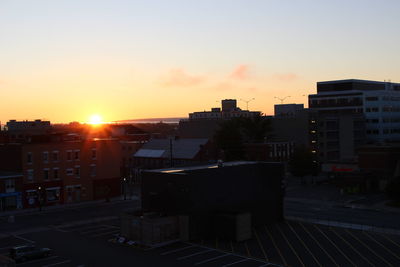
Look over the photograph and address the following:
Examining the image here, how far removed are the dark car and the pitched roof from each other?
63164 mm

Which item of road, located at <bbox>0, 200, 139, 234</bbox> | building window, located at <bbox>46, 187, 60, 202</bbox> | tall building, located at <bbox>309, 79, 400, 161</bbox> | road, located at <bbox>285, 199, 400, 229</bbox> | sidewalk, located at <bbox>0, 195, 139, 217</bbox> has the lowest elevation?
road, located at <bbox>285, 199, 400, 229</bbox>

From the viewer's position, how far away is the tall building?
126 metres

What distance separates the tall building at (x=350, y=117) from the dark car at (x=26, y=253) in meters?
93.6

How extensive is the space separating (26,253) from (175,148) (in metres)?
70.6

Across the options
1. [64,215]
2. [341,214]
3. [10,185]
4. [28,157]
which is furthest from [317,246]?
[28,157]

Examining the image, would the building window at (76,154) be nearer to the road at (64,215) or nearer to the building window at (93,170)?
the building window at (93,170)

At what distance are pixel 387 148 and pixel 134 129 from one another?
110m

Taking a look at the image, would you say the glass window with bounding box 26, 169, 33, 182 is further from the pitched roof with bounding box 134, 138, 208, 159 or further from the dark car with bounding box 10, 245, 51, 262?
the pitched roof with bounding box 134, 138, 208, 159

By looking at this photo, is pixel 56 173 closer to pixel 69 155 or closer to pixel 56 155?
pixel 56 155

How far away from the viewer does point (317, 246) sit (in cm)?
4212

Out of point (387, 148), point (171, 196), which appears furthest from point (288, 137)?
point (171, 196)

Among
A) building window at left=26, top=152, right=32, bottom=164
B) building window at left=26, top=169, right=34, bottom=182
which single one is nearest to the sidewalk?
building window at left=26, top=169, right=34, bottom=182

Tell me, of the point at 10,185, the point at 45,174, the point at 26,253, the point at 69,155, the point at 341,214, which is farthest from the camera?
the point at 69,155

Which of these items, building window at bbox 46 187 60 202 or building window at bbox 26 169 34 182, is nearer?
building window at bbox 26 169 34 182
